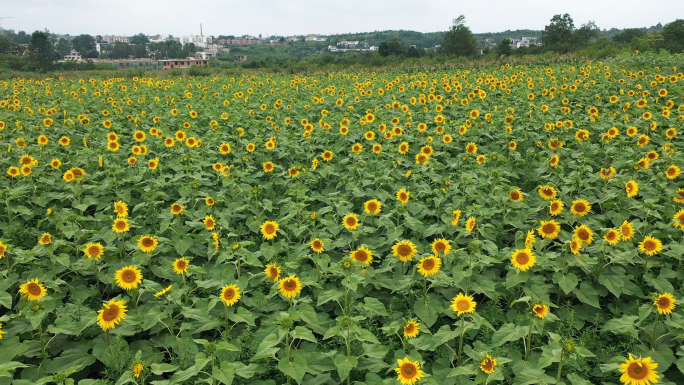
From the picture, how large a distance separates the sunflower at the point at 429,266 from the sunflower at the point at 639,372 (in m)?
1.35

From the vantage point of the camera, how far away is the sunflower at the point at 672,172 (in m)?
4.91

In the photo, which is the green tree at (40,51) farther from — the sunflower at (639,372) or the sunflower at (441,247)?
the sunflower at (639,372)

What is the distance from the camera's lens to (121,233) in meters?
4.22

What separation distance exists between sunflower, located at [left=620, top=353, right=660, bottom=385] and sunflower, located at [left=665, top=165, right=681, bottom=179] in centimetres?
374

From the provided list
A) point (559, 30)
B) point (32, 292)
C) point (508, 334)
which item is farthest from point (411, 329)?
point (559, 30)

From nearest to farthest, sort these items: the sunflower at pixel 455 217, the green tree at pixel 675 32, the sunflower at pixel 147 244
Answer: the sunflower at pixel 147 244 < the sunflower at pixel 455 217 < the green tree at pixel 675 32

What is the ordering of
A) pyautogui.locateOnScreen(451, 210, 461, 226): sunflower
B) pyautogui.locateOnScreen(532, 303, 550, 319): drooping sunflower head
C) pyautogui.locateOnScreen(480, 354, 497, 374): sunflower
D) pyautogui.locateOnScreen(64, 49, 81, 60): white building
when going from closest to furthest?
pyautogui.locateOnScreen(480, 354, 497, 374): sunflower < pyautogui.locateOnScreen(532, 303, 550, 319): drooping sunflower head < pyautogui.locateOnScreen(451, 210, 461, 226): sunflower < pyautogui.locateOnScreen(64, 49, 81, 60): white building

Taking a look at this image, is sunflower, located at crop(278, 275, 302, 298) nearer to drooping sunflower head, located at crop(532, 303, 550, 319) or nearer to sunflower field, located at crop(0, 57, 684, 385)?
sunflower field, located at crop(0, 57, 684, 385)

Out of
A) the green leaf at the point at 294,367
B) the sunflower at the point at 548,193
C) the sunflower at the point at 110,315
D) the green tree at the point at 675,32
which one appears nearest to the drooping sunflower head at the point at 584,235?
the sunflower at the point at 548,193

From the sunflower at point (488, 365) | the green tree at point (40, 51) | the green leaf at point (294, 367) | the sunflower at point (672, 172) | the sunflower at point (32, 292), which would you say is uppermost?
the green tree at point (40, 51)

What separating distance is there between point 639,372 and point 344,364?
1754 millimetres

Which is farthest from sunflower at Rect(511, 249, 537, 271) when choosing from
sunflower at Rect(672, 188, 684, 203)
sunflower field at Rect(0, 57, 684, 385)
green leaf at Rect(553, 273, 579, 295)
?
sunflower at Rect(672, 188, 684, 203)

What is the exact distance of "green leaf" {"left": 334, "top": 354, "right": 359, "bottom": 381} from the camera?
2.62 meters

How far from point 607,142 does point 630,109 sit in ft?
9.53
